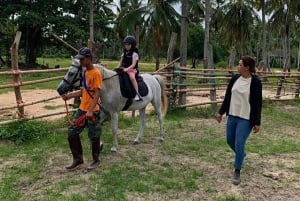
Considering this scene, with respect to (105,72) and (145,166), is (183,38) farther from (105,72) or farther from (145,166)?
(145,166)

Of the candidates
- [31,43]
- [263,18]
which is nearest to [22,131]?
[263,18]

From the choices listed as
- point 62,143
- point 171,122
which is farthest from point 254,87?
point 171,122

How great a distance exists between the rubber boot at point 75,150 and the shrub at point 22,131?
1653mm

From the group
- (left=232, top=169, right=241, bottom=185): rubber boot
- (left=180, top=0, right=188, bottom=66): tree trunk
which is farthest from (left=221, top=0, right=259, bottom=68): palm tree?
(left=232, top=169, right=241, bottom=185): rubber boot

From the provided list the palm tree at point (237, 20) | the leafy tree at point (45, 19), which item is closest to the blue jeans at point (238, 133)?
the leafy tree at point (45, 19)

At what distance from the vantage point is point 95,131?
15.1 ft

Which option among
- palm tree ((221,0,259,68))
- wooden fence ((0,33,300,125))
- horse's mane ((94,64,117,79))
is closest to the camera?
horse's mane ((94,64,117,79))

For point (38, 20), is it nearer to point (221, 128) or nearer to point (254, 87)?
point (221, 128)

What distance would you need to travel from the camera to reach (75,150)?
182 inches

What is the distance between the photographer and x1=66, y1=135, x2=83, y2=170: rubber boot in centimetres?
459

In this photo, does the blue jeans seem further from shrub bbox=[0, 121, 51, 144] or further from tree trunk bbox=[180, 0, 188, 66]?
tree trunk bbox=[180, 0, 188, 66]

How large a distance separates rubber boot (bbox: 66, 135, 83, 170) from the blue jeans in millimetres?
1753

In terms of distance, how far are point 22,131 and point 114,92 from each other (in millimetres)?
1825

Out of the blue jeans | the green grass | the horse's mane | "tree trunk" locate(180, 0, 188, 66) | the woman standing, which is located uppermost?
"tree trunk" locate(180, 0, 188, 66)
